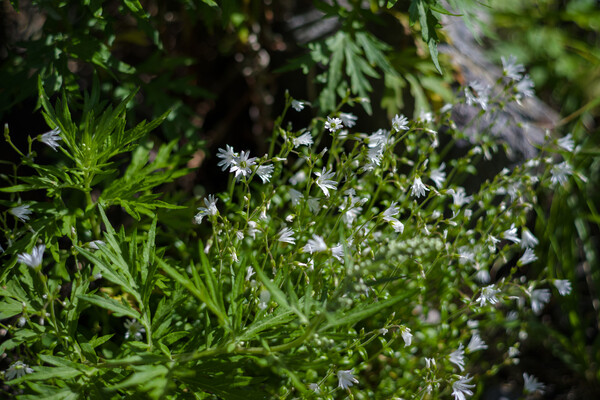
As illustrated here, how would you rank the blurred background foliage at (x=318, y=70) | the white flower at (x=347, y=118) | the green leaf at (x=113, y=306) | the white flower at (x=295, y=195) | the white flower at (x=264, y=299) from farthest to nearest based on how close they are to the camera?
the blurred background foliage at (x=318, y=70)
the white flower at (x=347, y=118)
the white flower at (x=295, y=195)
the white flower at (x=264, y=299)
the green leaf at (x=113, y=306)

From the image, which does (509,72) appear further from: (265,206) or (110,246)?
(110,246)

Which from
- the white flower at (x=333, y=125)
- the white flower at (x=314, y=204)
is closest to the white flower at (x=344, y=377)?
the white flower at (x=314, y=204)

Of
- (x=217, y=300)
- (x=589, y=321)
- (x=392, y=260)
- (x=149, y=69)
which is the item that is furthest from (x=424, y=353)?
(x=149, y=69)

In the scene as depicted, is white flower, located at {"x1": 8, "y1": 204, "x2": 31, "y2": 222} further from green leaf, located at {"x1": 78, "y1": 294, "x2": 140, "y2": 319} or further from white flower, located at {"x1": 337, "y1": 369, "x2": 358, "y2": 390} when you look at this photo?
white flower, located at {"x1": 337, "y1": 369, "x2": 358, "y2": 390}

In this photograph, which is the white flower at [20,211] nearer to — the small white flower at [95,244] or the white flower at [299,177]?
the small white flower at [95,244]

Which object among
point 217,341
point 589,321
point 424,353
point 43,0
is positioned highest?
point 43,0

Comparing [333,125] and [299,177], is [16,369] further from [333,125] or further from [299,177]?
[333,125]

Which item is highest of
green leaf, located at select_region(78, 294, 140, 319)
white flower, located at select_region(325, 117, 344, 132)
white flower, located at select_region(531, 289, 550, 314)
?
white flower, located at select_region(325, 117, 344, 132)

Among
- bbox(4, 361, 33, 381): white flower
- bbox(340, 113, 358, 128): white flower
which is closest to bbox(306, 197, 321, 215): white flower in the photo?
bbox(340, 113, 358, 128): white flower
